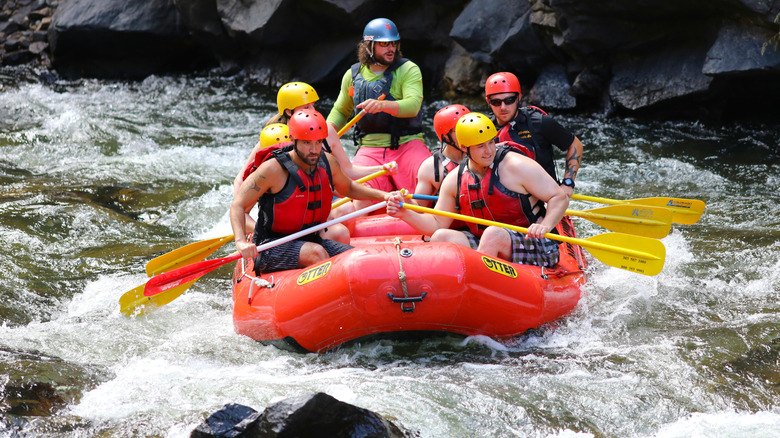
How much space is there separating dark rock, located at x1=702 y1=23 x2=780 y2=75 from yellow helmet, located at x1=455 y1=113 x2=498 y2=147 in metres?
5.20

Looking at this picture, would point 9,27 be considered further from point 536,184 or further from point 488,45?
point 536,184

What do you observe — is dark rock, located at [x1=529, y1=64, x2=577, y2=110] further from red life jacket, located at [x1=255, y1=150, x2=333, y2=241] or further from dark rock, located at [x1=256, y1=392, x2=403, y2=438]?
dark rock, located at [x1=256, y1=392, x2=403, y2=438]

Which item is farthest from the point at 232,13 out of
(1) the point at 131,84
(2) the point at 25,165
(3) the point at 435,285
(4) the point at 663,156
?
(3) the point at 435,285

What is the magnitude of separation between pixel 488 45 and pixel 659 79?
2.44 metres

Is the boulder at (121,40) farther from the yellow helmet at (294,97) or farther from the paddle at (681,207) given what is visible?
the paddle at (681,207)

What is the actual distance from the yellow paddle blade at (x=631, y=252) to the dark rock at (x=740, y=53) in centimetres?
473

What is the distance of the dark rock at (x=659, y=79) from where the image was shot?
9.45m

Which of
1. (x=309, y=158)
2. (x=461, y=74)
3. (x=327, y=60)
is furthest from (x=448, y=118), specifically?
(x=327, y=60)

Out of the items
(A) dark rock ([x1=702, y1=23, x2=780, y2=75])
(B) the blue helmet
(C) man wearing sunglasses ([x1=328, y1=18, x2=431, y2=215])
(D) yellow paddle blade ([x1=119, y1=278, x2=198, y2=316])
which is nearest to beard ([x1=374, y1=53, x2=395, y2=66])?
(C) man wearing sunglasses ([x1=328, y1=18, x2=431, y2=215])

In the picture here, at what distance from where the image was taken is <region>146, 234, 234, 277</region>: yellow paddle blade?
16.9ft

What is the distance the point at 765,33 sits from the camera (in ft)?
27.6

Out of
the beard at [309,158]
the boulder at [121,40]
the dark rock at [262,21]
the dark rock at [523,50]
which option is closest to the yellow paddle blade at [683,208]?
the beard at [309,158]

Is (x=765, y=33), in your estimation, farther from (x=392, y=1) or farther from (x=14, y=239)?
(x=14, y=239)

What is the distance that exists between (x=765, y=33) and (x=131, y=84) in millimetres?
10453
